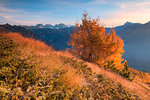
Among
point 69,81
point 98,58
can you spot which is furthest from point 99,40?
point 69,81

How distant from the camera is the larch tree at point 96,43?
14312mm

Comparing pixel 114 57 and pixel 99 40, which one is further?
pixel 114 57

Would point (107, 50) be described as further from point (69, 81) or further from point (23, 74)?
point (23, 74)

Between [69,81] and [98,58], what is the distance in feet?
43.0

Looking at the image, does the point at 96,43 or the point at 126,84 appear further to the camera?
the point at 96,43

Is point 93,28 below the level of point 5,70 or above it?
above

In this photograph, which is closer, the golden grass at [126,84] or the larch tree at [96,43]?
the golden grass at [126,84]

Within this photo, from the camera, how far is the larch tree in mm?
14312

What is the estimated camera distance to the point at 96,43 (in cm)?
1452

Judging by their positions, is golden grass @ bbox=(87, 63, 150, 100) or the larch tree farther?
the larch tree

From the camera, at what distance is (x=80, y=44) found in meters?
16.3

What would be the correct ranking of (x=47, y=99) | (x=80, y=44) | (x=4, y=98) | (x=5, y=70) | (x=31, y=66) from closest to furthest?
(x=4, y=98), (x=47, y=99), (x=5, y=70), (x=31, y=66), (x=80, y=44)

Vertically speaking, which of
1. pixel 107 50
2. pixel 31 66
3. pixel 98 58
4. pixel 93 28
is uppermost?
pixel 93 28

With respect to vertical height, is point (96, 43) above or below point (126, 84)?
above
